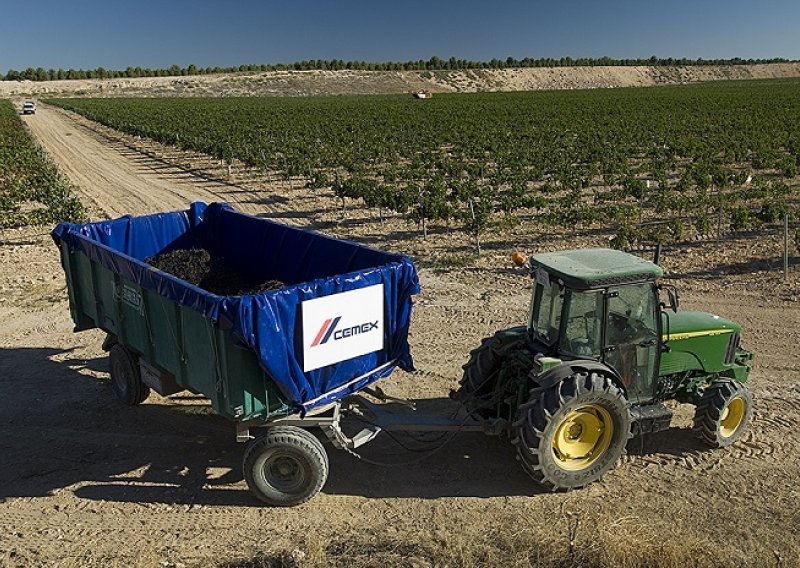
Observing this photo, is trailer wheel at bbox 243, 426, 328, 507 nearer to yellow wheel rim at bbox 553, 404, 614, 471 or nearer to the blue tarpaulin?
the blue tarpaulin

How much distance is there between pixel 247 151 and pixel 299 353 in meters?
27.5

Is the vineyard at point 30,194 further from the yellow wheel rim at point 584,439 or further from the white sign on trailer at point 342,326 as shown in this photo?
the yellow wheel rim at point 584,439

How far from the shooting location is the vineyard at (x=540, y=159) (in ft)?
65.3

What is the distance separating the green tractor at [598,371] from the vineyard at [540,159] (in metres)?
8.01

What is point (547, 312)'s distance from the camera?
299 inches

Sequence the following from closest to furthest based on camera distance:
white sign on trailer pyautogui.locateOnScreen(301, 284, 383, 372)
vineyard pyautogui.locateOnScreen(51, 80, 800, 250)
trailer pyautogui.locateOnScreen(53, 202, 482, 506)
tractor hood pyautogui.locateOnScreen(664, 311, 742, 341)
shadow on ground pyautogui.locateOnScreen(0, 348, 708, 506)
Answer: trailer pyautogui.locateOnScreen(53, 202, 482, 506)
white sign on trailer pyautogui.locateOnScreen(301, 284, 383, 372)
shadow on ground pyautogui.locateOnScreen(0, 348, 708, 506)
tractor hood pyautogui.locateOnScreen(664, 311, 742, 341)
vineyard pyautogui.locateOnScreen(51, 80, 800, 250)

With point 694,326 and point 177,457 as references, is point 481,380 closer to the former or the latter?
point 694,326

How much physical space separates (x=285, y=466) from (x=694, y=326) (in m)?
4.82

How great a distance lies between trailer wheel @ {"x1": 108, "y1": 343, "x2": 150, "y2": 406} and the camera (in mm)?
9367

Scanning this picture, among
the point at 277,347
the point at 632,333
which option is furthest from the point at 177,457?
the point at 632,333

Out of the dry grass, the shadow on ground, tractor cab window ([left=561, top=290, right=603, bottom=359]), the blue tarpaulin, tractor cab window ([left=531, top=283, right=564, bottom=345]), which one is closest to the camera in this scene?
the dry grass

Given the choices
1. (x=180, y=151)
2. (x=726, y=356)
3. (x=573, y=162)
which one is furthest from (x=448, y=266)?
(x=180, y=151)

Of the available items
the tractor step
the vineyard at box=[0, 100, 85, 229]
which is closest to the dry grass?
the tractor step

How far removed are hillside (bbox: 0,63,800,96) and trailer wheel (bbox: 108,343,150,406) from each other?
117 meters
